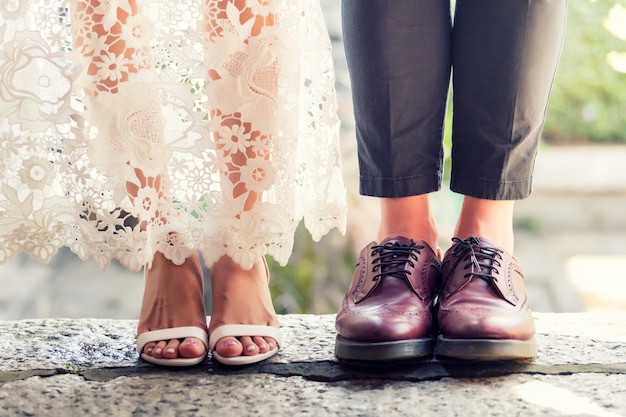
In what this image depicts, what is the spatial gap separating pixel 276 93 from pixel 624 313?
2.40ft

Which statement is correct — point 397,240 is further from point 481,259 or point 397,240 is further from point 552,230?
point 552,230

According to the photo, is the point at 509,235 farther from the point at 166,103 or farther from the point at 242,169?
the point at 166,103

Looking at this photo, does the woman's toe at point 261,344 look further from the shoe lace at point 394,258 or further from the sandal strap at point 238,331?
the shoe lace at point 394,258

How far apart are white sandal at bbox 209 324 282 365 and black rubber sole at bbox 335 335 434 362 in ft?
0.35

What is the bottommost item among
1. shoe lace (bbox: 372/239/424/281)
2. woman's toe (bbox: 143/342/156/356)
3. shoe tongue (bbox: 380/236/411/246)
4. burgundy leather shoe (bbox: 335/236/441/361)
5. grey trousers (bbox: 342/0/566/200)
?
woman's toe (bbox: 143/342/156/356)

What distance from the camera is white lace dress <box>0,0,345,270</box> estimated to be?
826mm

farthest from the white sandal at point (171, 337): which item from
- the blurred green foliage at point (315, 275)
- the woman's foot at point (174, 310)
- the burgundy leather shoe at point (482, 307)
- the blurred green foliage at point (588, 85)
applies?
the blurred green foliage at point (588, 85)

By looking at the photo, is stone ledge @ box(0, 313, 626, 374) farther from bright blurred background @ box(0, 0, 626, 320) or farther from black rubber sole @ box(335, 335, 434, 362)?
bright blurred background @ box(0, 0, 626, 320)

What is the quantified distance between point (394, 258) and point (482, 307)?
13 centimetres

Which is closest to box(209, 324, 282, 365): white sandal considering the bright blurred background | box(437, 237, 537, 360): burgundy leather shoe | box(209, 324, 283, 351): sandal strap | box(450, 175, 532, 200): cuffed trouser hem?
box(209, 324, 283, 351): sandal strap

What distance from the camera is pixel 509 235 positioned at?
38.1 inches

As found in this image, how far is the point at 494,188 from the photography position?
0.91 m

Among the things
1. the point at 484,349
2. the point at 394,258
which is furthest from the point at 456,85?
the point at 484,349

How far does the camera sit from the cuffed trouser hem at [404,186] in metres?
0.93
